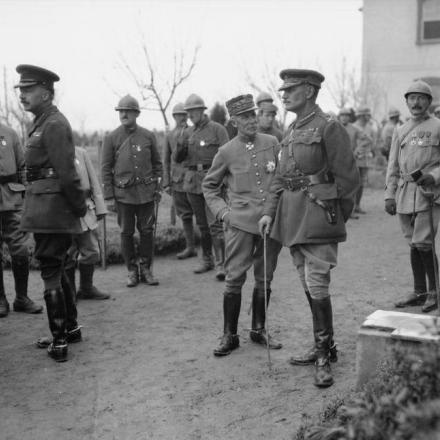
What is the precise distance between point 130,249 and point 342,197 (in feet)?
12.8

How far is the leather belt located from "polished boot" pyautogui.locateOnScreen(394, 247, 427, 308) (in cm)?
354

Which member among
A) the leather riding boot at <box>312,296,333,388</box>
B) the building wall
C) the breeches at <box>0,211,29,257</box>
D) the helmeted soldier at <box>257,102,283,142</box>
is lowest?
the leather riding boot at <box>312,296,333,388</box>

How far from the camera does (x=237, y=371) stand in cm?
493

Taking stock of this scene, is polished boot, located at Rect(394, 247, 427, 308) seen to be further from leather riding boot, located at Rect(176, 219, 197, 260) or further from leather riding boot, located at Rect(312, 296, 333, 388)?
leather riding boot, located at Rect(176, 219, 197, 260)

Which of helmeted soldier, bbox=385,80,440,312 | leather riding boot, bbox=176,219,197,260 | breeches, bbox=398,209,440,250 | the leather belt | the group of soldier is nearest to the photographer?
the group of soldier

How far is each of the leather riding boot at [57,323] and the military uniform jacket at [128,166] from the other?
2.55 metres

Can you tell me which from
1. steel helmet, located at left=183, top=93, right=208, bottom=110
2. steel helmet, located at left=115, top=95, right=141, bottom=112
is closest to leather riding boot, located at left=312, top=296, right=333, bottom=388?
steel helmet, located at left=115, top=95, right=141, bottom=112

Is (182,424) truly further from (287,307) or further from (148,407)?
(287,307)

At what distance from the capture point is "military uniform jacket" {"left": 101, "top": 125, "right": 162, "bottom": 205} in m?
7.74

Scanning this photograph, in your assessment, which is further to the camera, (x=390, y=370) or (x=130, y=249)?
(x=130, y=249)

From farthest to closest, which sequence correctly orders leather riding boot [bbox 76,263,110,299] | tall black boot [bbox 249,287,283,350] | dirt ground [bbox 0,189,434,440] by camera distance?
leather riding boot [bbox 76,263,110,299], tall black boot [bbox 249,287,283,350], dirt ground [bbox 0,189,434,440]

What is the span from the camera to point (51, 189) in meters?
5.19

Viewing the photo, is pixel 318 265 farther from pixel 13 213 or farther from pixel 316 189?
pixel 13 213

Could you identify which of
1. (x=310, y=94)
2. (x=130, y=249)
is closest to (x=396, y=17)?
(x=130, y=249)
